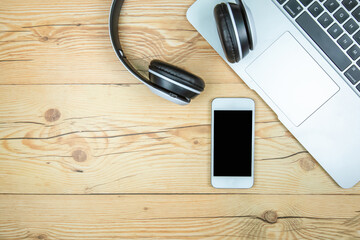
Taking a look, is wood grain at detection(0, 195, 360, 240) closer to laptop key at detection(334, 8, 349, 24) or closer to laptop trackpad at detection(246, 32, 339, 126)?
laptop trackpad at detection(246, 32, 339, 126)

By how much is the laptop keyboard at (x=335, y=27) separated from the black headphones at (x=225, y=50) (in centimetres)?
11

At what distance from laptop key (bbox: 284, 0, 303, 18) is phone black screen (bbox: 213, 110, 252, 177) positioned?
0.74 feet

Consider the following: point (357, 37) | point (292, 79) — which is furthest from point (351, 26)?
point (292, 79)

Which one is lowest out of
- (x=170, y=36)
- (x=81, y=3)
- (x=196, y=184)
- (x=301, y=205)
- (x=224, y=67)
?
(x=301, y=205)

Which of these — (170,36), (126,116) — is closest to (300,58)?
(170,36)

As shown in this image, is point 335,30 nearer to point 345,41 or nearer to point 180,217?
point 345,41

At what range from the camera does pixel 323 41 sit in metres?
0.56

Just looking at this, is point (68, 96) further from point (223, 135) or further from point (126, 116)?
point (223, 135)

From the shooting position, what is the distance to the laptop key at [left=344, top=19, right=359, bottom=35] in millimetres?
539

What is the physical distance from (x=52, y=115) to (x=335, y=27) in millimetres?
610

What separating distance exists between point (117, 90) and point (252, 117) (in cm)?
30

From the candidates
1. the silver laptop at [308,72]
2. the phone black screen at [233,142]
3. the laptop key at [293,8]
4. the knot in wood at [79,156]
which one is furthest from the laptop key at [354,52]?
the knot in wood at [79,156]

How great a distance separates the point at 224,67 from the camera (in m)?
0.63

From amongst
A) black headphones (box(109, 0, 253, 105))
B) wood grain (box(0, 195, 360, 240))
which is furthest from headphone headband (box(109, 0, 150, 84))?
wood grain (box(0, 195, 360, 240))
